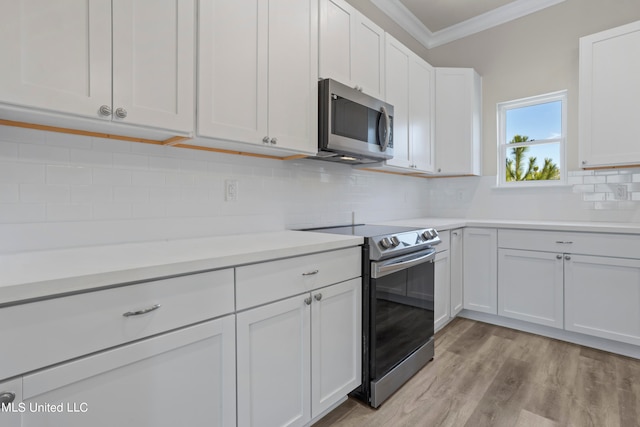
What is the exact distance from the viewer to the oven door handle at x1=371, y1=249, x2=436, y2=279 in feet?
5.79

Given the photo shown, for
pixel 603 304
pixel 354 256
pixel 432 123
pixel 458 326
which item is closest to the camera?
pixel 354 256

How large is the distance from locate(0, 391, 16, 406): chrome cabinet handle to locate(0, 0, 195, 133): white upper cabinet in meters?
0.82

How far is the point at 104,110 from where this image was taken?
1.17 m

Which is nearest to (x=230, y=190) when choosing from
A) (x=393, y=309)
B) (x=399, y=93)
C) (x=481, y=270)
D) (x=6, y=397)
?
(x=393, y=309)

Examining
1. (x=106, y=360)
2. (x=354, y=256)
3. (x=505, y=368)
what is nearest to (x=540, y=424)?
(x=505, y=368)

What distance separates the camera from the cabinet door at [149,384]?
0.84 meters

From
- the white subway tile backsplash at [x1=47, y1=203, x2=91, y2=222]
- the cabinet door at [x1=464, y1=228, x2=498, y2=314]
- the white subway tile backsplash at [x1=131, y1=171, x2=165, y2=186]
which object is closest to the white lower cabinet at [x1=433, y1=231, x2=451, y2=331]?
the cabinet door at [x1=464, y1=228, x2=498, y2=314]

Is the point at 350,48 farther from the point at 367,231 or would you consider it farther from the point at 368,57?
the point at 367,231

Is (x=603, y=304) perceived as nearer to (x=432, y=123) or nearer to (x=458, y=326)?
(x=458, y=326)

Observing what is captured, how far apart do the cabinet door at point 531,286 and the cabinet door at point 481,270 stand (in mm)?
55

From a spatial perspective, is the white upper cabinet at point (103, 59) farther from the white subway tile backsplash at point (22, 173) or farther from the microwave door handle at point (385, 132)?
the microwave door handle at point (385, 132)

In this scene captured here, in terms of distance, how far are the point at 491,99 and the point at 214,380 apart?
3.63 meters

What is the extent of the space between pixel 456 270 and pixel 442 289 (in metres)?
0.33

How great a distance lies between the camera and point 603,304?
239cm
